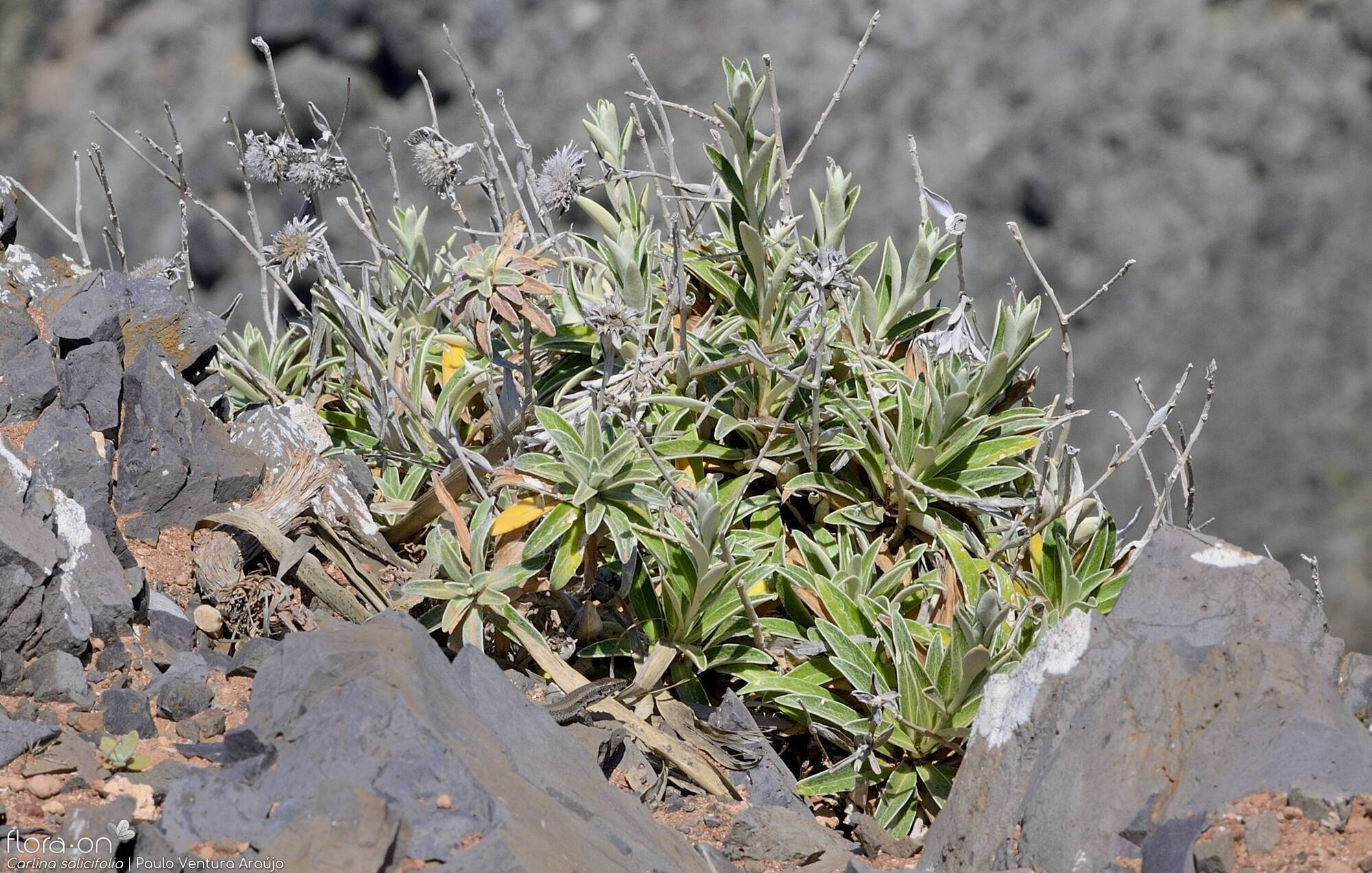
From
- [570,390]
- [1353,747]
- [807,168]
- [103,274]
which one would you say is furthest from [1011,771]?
[807,168]

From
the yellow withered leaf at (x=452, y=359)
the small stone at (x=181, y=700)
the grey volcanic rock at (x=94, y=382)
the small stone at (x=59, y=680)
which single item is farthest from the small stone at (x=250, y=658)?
the yellow withered leaf at (x=452, y=359)

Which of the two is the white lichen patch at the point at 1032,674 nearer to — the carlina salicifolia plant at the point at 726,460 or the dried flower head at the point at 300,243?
the carlina salicifolia plant at the point at 726,460

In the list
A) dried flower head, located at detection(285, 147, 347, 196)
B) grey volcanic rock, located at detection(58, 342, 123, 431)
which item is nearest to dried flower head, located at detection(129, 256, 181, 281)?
dried flower head, located at detection(285, 147, 347, 196)

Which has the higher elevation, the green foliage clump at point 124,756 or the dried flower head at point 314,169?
the dried flower head at point 314,169

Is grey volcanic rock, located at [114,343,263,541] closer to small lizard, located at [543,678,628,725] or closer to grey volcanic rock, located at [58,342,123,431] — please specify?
grey volcanic rock, located at [58,342,123,431]

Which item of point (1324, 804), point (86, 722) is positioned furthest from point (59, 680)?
point (1324, 804)

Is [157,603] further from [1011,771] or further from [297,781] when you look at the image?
[1011,771]
